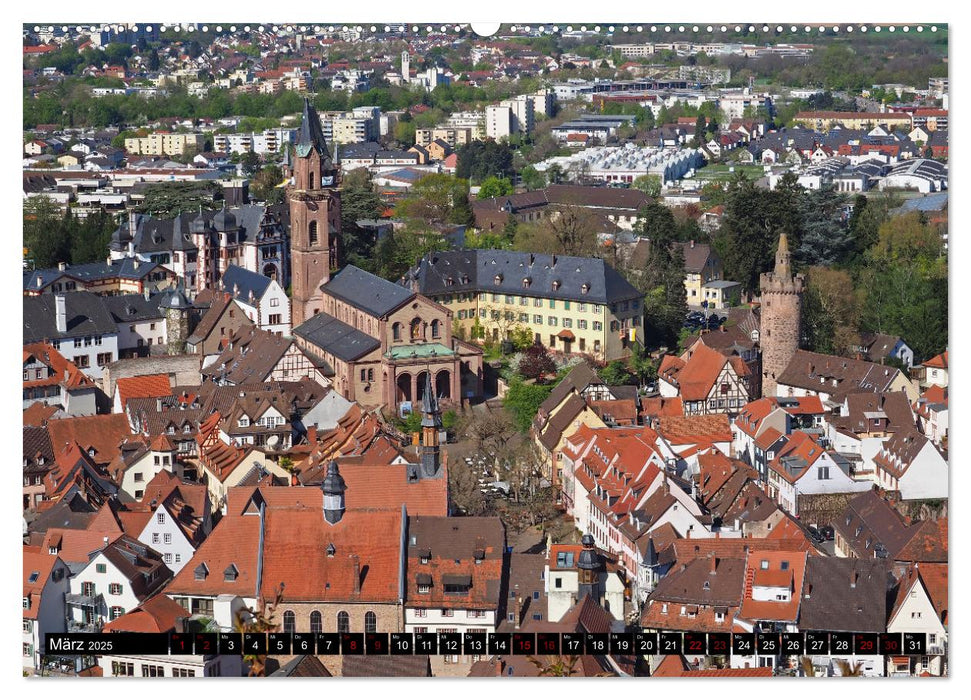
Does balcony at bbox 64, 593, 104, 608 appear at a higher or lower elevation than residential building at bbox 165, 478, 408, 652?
lower

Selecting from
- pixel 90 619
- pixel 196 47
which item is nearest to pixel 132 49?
pixel 196 47

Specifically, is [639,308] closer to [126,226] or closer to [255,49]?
[126,226]

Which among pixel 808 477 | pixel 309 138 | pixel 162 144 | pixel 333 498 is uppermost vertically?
pixel 309 138

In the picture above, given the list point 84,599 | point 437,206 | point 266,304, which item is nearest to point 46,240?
point 266,304

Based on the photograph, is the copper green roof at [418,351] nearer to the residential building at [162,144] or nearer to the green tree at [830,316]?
the green tree at [830,316]

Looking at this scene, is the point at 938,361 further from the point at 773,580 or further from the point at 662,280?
the point at 773,580

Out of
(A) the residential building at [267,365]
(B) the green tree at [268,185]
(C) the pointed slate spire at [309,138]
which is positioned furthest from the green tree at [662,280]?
(B) the green tree at [268,185]

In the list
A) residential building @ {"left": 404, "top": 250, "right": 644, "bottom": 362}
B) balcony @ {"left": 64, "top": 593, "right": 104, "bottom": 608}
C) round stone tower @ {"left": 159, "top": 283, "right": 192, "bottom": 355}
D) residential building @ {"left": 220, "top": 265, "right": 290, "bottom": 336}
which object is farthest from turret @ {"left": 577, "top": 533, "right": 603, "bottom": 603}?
round stone tower @ {"left": 159, "top": 283, "right": 192, "bottom": 355}

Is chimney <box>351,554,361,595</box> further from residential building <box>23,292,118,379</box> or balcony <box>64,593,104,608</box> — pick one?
residential building <box>23,292,118,379</box>
